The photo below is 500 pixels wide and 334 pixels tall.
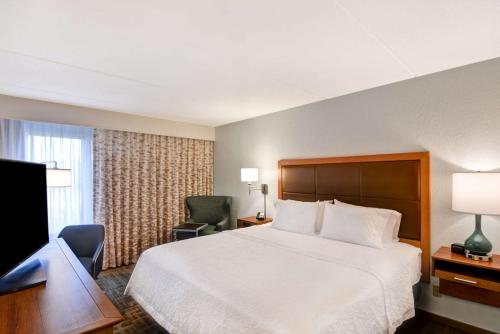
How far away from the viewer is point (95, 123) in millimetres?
3930

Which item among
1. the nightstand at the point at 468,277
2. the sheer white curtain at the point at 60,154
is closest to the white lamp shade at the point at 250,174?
the sheer white curtain at the point at 60,154

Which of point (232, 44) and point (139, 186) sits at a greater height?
point (232, 44)

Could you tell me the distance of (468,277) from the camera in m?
2.20

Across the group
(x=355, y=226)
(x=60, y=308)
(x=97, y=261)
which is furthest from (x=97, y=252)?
(x=355, y=226)

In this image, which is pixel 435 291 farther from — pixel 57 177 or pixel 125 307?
pixel 57 177

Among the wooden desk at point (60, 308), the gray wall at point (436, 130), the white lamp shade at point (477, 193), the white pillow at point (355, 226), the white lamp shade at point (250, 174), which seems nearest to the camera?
the wooden desk at point (60, 308)

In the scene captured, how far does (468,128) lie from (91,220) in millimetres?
4809

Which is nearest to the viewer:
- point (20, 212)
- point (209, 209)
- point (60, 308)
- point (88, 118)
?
point (60, 308)

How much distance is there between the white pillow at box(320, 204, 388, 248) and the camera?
2.58 metres

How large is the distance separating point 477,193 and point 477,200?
0.19ft

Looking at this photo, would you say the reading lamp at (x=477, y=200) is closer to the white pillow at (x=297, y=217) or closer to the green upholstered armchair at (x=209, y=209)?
the white pillow at (x=297, y=217)

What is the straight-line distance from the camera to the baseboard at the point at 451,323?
7.80 ft

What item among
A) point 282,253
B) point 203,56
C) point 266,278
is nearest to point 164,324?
point 266,278

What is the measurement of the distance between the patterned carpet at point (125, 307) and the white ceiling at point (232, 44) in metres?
2.45
